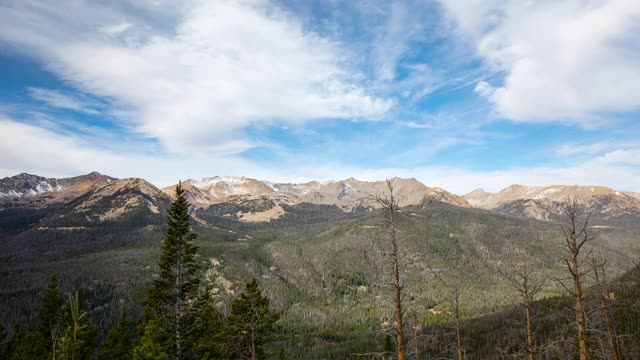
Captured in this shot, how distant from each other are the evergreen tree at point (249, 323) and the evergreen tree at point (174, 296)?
6.24m

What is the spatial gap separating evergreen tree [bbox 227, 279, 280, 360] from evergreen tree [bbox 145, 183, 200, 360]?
20.5 feet

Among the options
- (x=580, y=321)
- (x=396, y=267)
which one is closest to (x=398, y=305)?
(x=396, y=267)

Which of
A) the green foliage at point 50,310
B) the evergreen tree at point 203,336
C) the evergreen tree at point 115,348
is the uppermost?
the evergreen tree at point 203,336

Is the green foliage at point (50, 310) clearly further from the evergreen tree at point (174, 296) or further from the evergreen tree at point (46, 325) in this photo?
the evergreen tree at point (174, 296)

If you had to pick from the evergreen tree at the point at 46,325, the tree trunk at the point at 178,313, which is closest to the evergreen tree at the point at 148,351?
the tree trunk at the point at 178,313

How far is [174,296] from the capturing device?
28.1 m

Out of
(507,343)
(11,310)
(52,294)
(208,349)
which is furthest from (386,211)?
(11,310)

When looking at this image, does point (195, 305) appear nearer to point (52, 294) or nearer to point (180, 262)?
point (180, 262)

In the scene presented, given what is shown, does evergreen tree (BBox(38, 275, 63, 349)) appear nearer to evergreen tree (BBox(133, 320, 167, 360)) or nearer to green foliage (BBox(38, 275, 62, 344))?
green foliage (BBox(38, 275, 62, 344))

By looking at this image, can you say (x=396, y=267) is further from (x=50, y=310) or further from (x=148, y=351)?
(x=50, y=310)

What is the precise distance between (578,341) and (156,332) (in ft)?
86.5

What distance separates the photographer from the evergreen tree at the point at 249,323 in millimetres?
34281

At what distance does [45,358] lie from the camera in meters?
44.4

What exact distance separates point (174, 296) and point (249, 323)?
8.91 metres
